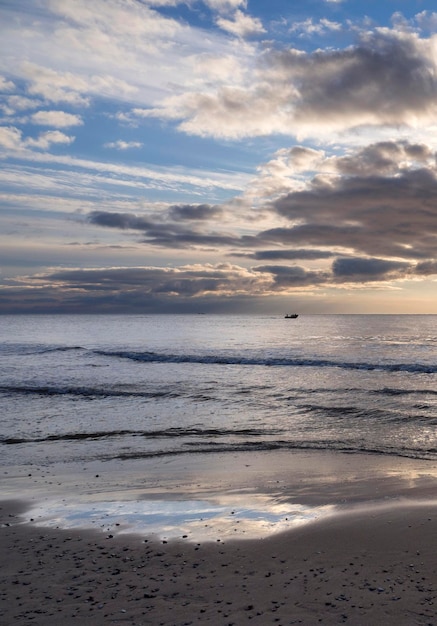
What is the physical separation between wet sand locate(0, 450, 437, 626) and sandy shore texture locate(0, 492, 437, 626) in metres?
0.01

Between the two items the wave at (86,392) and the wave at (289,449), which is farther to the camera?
the wave at (86,392)

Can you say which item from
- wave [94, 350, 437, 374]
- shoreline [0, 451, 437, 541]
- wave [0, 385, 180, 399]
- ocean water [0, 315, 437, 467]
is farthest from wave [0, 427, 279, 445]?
wave [94, 350, 437, 374]

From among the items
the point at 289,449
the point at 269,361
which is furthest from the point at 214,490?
the point at 269,361

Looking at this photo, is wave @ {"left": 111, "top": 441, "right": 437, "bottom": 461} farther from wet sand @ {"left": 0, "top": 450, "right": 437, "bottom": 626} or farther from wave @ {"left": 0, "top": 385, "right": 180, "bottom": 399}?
wave @ {"left": 0, "top": 385, "right": 180, "bottom": 399}

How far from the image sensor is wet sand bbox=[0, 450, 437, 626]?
552 cm

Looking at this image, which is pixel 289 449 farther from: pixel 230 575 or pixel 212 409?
pixel 230 575

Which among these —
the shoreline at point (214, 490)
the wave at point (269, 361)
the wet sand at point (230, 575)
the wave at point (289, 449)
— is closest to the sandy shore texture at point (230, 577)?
the wet sand at point (230, 575)

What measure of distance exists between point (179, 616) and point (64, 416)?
52.5ft

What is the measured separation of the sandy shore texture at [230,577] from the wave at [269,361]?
31.3m

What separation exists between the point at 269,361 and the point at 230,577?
37661 millimetres

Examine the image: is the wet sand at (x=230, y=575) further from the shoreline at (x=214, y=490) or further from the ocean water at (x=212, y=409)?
the ocean water at (x=212, y=409)

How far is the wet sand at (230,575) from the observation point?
5.52 meters

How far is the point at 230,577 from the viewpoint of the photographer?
21.2ft

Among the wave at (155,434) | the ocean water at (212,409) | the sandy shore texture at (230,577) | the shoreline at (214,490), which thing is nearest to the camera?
the sandy shore texture at (230,577)
